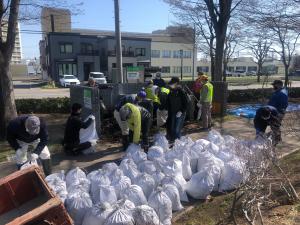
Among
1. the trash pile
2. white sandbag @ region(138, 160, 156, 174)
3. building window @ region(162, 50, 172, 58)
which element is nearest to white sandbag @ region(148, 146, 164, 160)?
the trash pile

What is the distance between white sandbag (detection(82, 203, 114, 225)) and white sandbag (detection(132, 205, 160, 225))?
0.93 ft

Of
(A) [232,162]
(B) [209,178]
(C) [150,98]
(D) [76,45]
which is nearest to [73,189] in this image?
(B) [209,178]

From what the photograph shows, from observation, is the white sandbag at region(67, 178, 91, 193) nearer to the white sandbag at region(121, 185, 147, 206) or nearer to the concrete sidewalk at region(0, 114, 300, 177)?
the white sandbag at region(121, 185, 147, 206)

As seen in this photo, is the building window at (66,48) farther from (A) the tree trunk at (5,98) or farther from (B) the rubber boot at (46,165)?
(B) the rubber boot at (46,165)

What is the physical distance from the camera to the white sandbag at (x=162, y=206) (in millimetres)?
4219

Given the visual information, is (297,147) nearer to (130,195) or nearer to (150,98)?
(150,98)

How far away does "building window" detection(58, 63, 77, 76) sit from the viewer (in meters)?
43.3

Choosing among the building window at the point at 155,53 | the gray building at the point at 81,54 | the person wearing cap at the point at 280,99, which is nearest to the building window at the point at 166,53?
the building window at the point at 155,53

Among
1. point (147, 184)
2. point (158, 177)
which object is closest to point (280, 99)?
point (158, 177)

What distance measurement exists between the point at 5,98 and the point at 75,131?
2.75m

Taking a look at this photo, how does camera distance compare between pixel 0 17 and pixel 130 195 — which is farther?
pixel 0 17

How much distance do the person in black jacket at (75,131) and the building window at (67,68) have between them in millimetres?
37544

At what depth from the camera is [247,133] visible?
9422 mm

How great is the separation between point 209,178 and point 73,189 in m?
2.00
